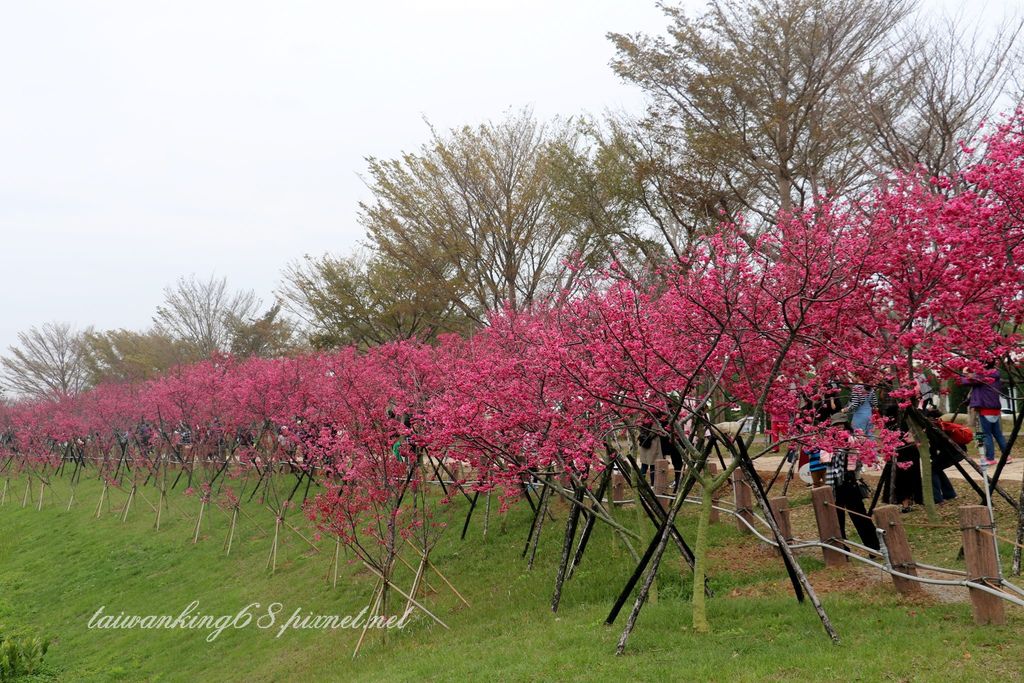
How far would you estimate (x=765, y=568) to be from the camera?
30.1 feet

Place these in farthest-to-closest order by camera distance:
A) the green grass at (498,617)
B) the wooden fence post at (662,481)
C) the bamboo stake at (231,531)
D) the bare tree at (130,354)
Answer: the bare tree at (130,354) → the bamboo stake at (231,531) → the wooden fence post at (662,481) → the green grass at (498,617)

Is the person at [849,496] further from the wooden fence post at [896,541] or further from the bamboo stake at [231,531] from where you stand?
the bamboo stake at [231,531]

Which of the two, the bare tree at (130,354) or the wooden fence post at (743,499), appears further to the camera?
the bare tree at (130,354)

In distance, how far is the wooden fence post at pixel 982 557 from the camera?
595 centimetres

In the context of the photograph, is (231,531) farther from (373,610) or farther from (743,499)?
(743,499)

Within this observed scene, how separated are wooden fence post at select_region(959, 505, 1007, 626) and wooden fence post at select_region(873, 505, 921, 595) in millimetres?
701

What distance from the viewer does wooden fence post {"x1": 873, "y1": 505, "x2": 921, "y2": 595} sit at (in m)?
6.75

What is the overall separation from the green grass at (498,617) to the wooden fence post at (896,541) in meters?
0.29

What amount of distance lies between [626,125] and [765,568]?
1288 centimetres

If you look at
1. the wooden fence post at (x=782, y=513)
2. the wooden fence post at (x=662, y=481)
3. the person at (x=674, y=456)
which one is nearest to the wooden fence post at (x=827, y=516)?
the wooden fence post at (x=782, y=513)

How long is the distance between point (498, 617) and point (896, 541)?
15.2 feet

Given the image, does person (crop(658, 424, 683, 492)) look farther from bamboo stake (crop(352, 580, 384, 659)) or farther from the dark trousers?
bamboo stake (crop(352, 580, 384, 659))

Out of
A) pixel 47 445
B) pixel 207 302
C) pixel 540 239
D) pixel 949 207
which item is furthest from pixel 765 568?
pixel 207 302

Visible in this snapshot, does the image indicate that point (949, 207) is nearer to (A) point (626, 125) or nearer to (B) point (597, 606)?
(B) point (597, 606)
